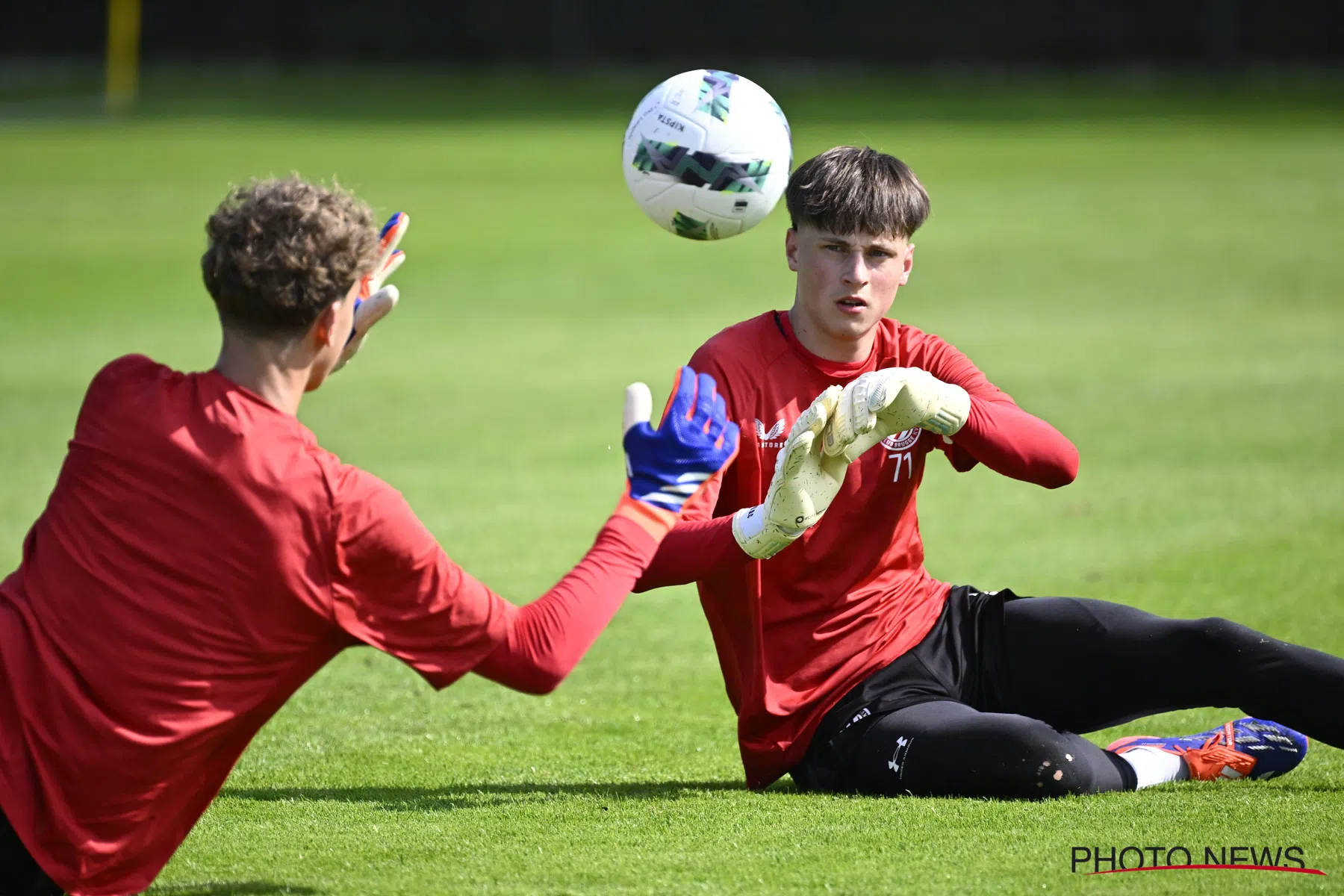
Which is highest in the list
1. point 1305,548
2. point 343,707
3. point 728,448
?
point 728,448

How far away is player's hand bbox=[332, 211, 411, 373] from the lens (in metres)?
3.63

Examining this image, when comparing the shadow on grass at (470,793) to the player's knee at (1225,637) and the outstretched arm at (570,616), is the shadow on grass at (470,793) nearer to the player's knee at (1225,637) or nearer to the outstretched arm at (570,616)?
the outstretched arm at (570,616)

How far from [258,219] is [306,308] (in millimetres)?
201

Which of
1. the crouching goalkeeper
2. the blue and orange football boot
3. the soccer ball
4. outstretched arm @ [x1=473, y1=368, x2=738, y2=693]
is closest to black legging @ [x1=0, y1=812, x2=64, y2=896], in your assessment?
the crouching goalkeeper

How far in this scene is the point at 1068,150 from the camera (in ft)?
90.6

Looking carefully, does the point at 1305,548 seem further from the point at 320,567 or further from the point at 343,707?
the point at 320,567

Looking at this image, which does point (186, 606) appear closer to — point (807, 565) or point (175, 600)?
point (175, 600)

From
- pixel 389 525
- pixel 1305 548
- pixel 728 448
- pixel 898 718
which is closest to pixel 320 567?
pixel 389 525

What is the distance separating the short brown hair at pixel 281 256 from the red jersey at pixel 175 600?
17cm

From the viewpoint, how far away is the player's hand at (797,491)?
407 centimetres

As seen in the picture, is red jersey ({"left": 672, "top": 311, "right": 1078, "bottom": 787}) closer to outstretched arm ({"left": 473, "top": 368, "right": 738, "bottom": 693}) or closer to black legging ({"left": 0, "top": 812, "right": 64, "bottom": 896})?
outstretched arm ({"left": 473, "top": 368, "right": 738, "bottom": 693})

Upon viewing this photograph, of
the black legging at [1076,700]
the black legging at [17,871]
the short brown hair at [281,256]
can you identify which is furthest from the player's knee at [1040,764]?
the black legging at [17,871]

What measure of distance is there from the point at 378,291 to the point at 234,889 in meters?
1.45

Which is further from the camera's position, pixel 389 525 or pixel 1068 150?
pixel 1068 150
